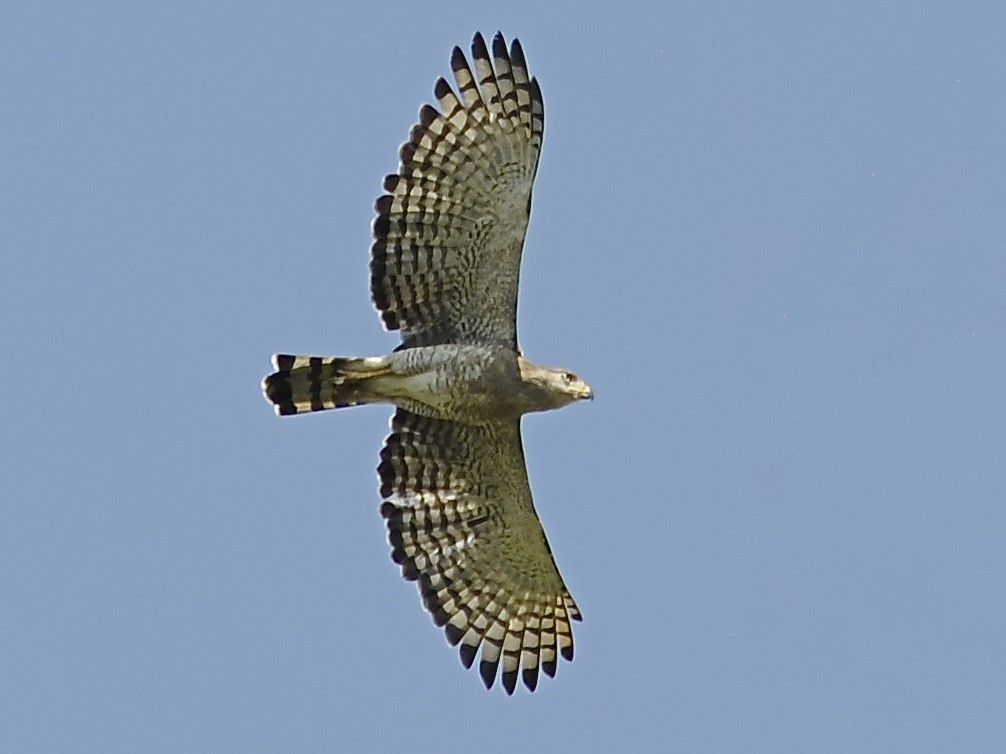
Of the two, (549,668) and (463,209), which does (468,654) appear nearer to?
(549,668)

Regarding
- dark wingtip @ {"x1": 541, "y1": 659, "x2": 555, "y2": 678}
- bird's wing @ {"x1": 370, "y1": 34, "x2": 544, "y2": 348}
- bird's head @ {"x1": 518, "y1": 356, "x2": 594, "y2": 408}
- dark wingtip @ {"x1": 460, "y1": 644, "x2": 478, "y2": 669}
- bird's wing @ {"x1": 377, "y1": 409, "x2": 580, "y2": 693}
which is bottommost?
dark wingtip @ {"x1": 541, "y1": 659, "x2": 555, "y2": 678}

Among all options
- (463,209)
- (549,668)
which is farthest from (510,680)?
(463,209)

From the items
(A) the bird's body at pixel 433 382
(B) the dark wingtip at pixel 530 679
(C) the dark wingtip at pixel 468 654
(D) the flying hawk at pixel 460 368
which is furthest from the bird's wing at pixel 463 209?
(B) the dark wingtip at pixel 530 679

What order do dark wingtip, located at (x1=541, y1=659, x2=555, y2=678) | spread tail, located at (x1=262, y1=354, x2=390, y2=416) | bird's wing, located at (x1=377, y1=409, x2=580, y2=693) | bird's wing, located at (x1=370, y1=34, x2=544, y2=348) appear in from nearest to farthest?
bird's wing, located at (x1=370, y1=34, x2=544, y2=348)
spread tail, located at (x1=262, y1=354, x2=390, y2=416)
bird's wing, located at (x1=377, y1=409, x2=580, y2=693)
dark wingtip, located at (x1=541, y1=659, x2=555, y2=678)

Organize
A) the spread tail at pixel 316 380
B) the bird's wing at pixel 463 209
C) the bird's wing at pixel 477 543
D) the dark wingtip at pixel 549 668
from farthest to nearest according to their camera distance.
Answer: the dark wingtip at pixel 549 668, the bird's wing at pixel 477 543, the spread tail at pixel 316 380, the bird's wing at pixel 463 209

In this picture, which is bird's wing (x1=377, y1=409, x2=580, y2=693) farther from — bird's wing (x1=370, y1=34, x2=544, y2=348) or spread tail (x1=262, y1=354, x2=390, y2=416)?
bird's wing (x1=370, y1=34, x2=544, y2=348)

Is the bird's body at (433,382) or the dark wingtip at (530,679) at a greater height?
the bird's body at (433,382)

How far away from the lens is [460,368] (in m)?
14.5

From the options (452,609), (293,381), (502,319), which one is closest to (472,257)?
(502,319)

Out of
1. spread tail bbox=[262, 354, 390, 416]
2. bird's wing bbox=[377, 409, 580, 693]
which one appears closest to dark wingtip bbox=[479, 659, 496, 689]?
bird's wing bbox=[377, 409, 580, 693]

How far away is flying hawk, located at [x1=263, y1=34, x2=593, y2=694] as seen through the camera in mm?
14430

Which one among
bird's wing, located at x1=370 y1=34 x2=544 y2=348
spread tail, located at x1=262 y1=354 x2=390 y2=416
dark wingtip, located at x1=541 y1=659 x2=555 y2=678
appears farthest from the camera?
dark wingtip, located at x1=541 y1=659 x2=555 y2=678

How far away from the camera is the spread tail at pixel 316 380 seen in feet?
48.0

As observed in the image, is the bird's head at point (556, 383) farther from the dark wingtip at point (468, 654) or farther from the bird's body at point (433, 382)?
the dark wingtip at point (468, 654)
